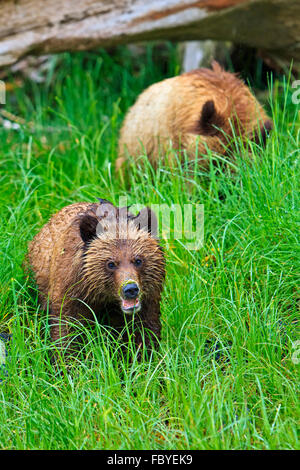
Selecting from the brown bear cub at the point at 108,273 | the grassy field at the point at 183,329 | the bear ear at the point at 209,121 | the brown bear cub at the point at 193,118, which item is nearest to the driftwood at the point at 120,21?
the brown bear cub at the point at 193,118

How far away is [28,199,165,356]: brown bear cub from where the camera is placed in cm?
444

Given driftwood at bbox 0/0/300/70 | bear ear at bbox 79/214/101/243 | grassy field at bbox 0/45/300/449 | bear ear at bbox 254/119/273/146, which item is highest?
driftwood at bbox 0/0/300/70

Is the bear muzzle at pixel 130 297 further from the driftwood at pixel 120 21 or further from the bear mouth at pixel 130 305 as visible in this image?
the driftwood at pixel 120 21

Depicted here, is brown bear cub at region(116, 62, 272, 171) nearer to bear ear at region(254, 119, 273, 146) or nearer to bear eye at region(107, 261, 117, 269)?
bear ear at region(254, 119, 273, 146)

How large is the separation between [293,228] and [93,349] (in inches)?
62.5

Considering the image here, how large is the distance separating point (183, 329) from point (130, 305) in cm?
68

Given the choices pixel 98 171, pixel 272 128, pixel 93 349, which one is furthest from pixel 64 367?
pixel 272 128

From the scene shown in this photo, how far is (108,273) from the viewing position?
4.44 m

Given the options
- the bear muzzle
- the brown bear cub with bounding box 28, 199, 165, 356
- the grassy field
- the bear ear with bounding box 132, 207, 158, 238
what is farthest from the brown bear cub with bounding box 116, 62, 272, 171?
the bear muzzle

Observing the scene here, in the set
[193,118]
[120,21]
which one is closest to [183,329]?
[193,118]

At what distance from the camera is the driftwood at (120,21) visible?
7066 millimetres

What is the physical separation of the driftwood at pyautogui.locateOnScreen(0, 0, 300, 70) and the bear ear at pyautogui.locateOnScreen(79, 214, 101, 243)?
3.26 metres

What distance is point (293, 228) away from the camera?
5.04 m

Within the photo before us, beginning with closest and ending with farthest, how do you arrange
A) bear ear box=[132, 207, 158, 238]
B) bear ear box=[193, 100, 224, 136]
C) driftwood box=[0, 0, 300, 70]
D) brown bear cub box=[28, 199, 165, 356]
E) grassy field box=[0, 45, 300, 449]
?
grassy field box=[0, 45, 300, 449] → brown bear cub box=[28, 199, 165, 356] → bear ear box=[132, 207, 158, 238] → bear ear box=[193, 100, 224, 136] → driftwood box=[0, 0, 300, 70]
